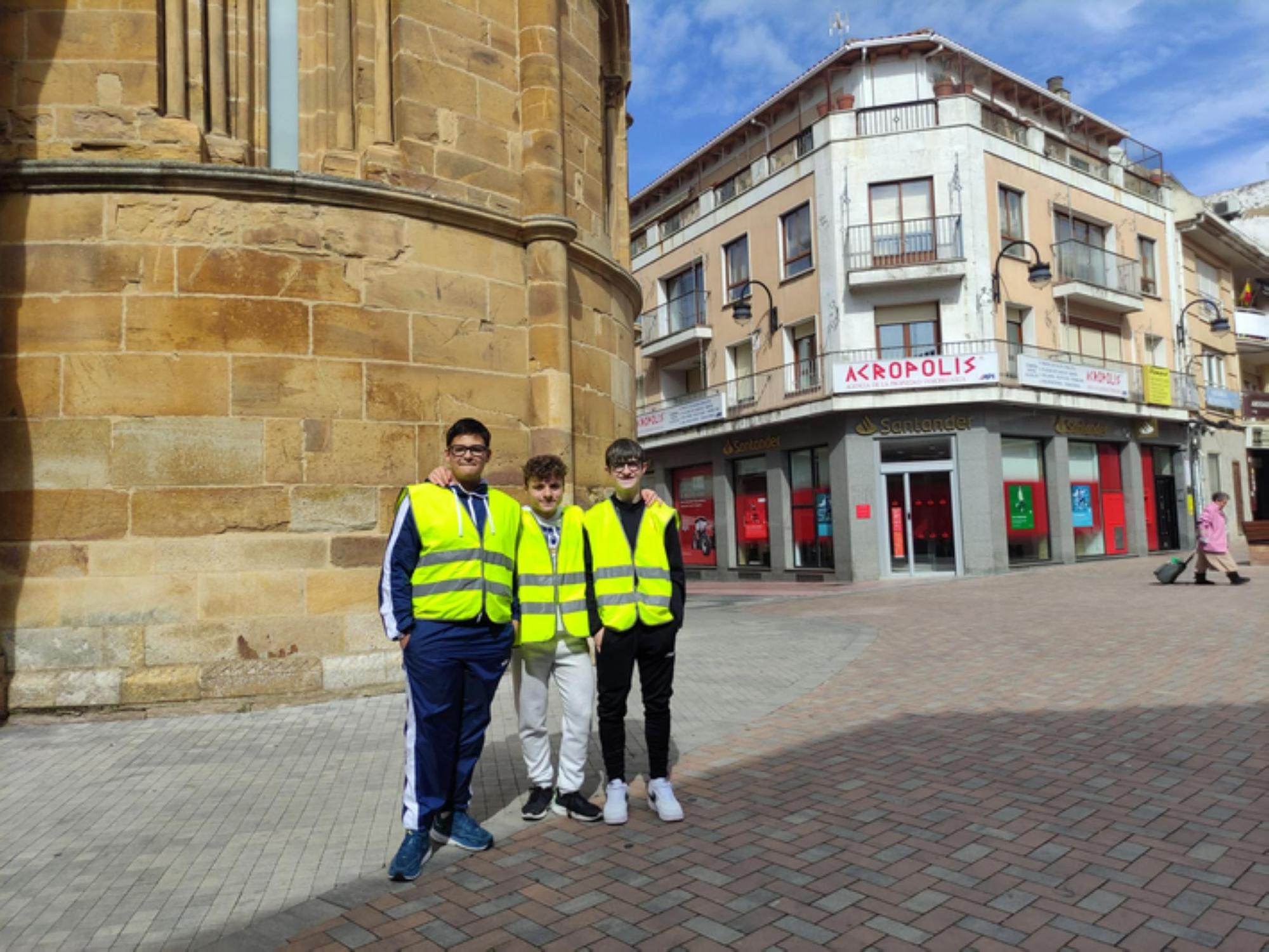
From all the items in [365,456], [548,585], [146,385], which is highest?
[146,385]

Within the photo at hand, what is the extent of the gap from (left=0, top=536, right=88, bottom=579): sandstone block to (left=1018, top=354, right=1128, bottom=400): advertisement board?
21.0 meters

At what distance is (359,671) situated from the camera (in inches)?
281

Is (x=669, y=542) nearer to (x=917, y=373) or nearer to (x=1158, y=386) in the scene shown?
(x=917, y=373)

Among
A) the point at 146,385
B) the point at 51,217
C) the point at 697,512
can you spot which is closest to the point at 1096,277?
the point at 697,512

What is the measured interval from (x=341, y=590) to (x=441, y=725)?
366 cm

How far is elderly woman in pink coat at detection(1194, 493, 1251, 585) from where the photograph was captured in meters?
14.5

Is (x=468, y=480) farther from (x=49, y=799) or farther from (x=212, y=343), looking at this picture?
(x=212, y=343)

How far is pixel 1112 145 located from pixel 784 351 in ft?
49.9

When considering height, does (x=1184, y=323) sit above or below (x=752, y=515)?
above

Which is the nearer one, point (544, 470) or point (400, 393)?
point (544, 470)

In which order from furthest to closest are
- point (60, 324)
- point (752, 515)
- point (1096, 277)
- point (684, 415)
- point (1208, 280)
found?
point (1208, 280) < point (684, 415) < point (752, 515) < point (1096, 277) < point (60, 324)

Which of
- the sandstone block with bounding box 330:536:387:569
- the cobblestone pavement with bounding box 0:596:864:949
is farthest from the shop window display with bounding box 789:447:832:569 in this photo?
the sandstone block with bounding box 330:536:387:569

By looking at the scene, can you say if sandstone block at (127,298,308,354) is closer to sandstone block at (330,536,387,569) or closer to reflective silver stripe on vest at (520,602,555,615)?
sandstone block at (330,536,387,569)

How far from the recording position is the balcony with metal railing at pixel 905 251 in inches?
868
